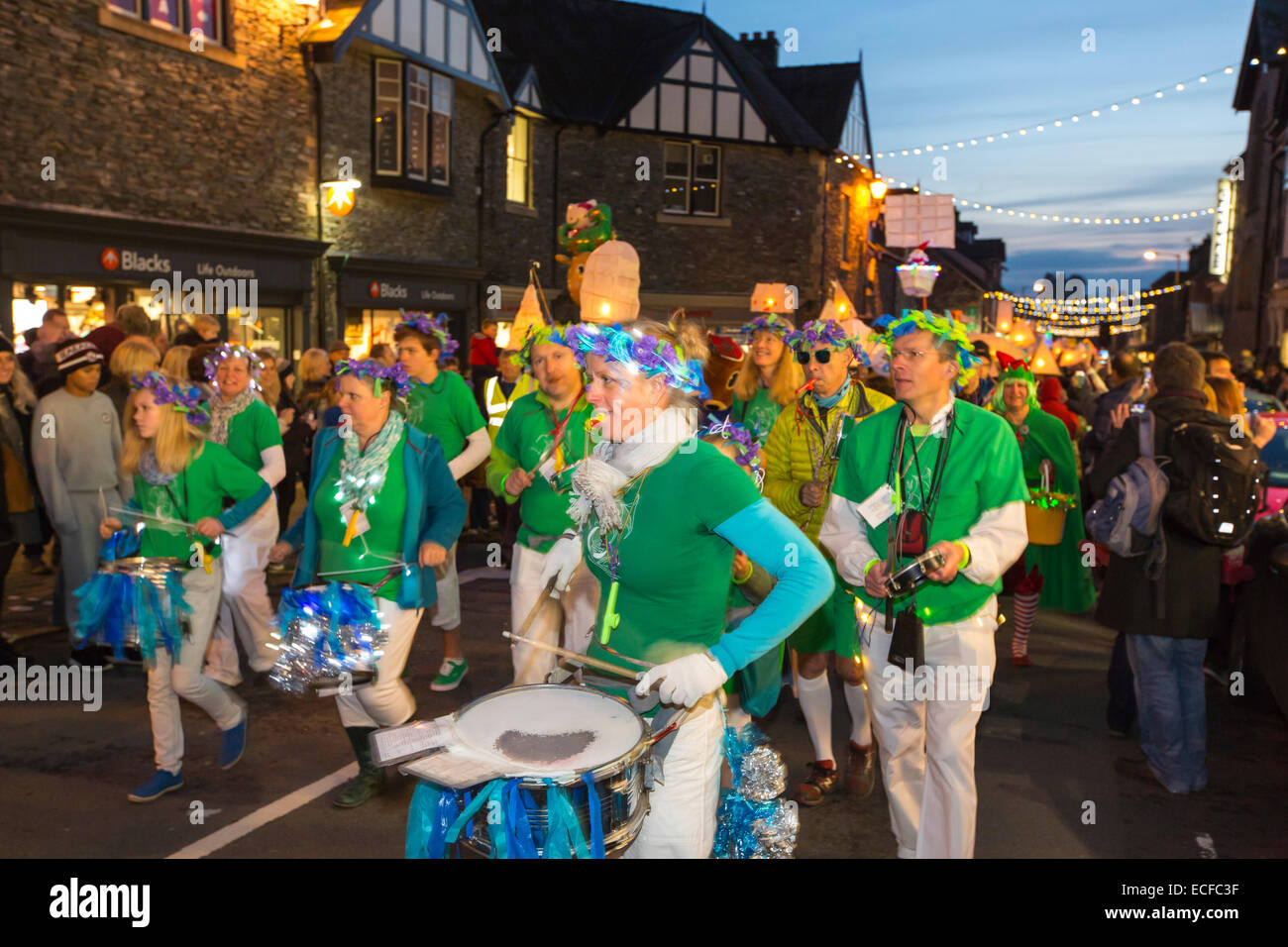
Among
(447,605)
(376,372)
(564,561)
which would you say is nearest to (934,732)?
(564,561)

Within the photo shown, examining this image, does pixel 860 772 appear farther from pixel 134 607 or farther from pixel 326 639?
pixel 134 607

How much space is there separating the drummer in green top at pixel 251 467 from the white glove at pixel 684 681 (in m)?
4.23

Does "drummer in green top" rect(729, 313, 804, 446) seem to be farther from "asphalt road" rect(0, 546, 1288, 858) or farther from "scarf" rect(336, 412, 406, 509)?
"scarf" rect(336, 412, 406, 509)

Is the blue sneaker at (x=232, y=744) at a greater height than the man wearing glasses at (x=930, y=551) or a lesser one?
lesser

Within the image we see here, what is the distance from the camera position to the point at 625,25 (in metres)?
30.1

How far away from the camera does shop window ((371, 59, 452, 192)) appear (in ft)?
65.1

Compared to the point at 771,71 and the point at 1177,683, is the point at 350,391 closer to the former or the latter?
the point at 1177,683

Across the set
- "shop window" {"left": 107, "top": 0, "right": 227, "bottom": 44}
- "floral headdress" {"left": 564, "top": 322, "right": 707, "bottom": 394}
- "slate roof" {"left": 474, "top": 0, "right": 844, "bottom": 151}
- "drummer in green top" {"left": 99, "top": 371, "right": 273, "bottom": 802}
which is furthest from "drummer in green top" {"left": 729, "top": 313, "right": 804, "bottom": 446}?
"slate roof" {"left": 474, "top": 0, "right": 844, "bottom": 151}

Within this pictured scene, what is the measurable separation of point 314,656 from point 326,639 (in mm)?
80

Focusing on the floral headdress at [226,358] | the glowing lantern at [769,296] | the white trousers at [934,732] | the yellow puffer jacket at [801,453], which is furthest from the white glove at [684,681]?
the glowing lantern at [769,296]

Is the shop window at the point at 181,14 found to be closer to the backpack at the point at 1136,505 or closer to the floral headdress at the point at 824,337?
the floral headdress at the point at 824,337

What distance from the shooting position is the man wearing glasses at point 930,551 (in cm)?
394

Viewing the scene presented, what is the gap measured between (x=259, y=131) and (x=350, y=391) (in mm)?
13700

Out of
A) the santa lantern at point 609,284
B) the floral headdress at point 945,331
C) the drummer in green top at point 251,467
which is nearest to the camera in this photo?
the floral headdress at point 945,331
